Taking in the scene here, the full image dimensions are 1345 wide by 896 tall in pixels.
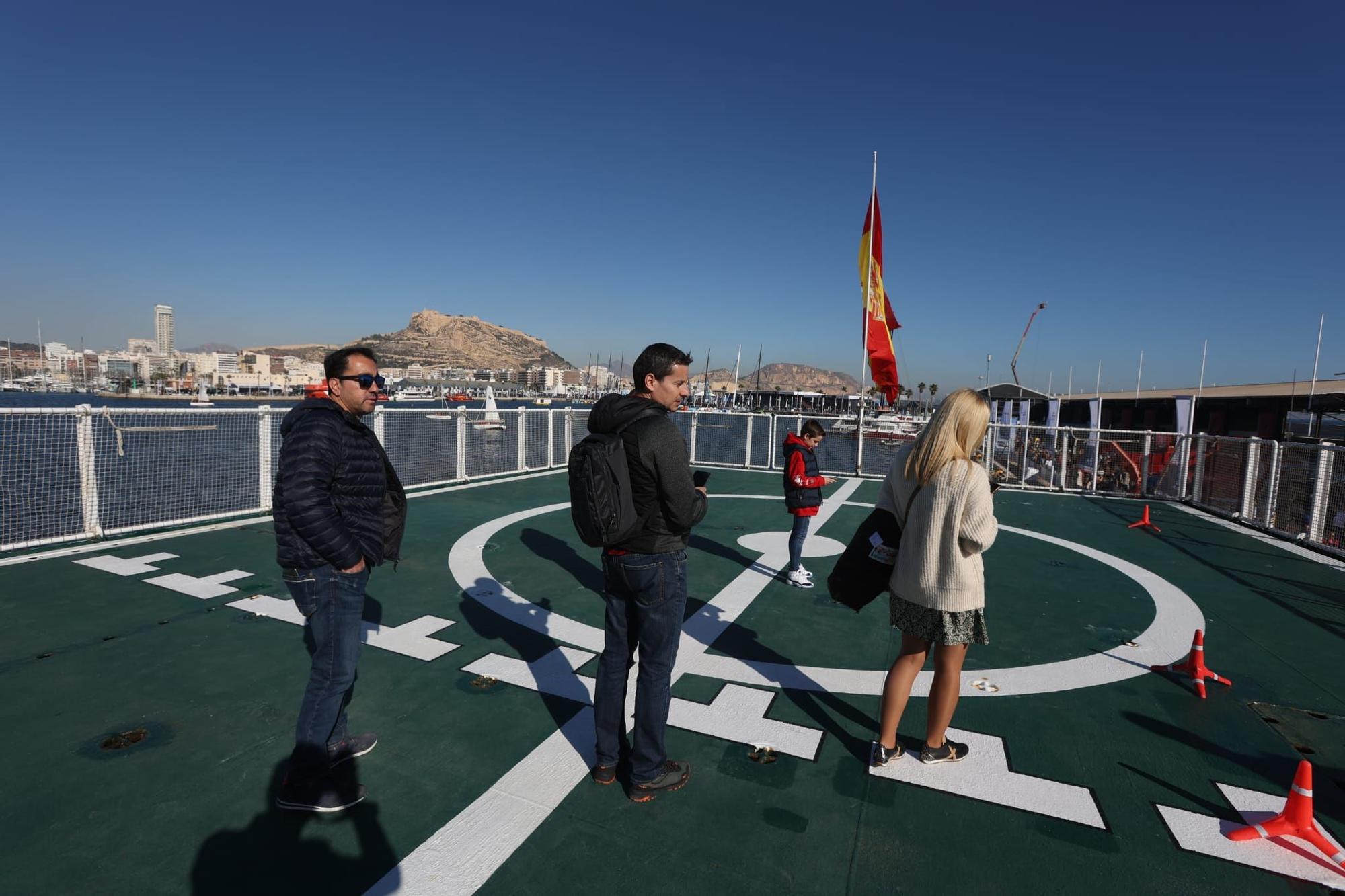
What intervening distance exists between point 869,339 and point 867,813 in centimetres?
1113

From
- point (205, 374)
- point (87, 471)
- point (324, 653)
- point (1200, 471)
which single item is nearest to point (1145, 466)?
point (1200, 471)

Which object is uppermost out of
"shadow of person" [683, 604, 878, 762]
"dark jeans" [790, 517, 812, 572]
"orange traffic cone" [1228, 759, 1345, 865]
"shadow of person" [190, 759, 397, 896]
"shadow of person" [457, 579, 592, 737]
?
"dark jeans" [790, 517, 812, 572]

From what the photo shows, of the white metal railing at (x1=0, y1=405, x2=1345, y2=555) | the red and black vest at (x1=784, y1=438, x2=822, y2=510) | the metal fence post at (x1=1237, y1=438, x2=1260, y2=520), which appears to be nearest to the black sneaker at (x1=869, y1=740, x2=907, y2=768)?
the red and black vest at (x1=784, y1=438, x2=822, y2=510)

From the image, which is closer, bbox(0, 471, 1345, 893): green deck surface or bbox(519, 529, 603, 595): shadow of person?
bbox(0, 471, 1345, 893): green deck surface

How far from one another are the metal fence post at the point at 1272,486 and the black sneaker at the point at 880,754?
9.47m

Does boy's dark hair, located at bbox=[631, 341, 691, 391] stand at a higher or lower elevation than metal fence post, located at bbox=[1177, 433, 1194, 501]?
higher

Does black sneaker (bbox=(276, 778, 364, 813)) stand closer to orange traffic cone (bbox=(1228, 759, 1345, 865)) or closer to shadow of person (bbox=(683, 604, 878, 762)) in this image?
shadow of person (bbox=(683, 604, 878, 762))

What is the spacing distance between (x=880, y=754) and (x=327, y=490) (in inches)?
110

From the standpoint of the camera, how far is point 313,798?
8.42 feet

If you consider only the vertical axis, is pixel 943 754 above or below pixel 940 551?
below

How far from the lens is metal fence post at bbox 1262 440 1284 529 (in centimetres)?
888

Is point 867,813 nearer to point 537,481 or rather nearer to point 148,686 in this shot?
point 148,686

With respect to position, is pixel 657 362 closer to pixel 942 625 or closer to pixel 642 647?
pixel 642 647

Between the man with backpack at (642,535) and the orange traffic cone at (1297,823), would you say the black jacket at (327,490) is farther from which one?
the orange traffic cone at (1297,823)
